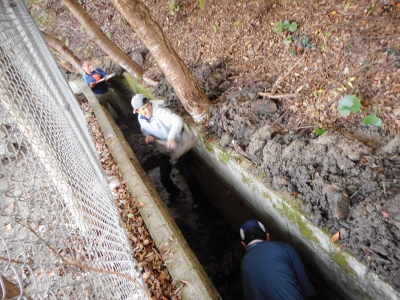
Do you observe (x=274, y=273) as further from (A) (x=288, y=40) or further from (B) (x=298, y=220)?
(A) (x=288, y=40)

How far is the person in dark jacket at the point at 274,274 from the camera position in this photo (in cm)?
307

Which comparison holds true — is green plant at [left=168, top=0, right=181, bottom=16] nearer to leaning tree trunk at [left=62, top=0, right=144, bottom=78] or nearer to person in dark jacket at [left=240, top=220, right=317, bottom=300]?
leaning tree trunk at [left=62, top=0, right=144, bottom=78]

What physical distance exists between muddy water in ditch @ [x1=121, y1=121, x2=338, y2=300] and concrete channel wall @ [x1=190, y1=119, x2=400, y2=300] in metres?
0.50

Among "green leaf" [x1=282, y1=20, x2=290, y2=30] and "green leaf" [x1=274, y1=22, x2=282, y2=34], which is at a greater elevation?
"green leaf" [x1=274, y1=22, x2=282, y2=34]

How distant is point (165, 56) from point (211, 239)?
3778 millimetres

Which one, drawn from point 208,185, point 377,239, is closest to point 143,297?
point 377,239

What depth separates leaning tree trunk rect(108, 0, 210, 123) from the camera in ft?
13.2

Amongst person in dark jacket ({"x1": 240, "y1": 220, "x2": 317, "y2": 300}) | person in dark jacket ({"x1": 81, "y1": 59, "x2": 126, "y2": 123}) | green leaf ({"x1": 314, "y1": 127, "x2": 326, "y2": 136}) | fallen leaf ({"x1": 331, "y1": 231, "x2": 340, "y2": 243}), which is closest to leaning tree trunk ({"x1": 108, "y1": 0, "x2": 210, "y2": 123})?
green leaf ({"x1": 314, "y1": 127, "x2": 326, "y2": 136})

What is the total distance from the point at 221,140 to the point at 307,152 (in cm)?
143

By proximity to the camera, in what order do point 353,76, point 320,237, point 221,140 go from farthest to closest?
1. point 221,140
2. point 353,76
3. point 320,237

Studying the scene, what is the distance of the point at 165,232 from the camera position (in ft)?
11.4

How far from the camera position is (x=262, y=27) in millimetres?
5023

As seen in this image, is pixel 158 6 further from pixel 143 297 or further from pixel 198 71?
pixel 143 297

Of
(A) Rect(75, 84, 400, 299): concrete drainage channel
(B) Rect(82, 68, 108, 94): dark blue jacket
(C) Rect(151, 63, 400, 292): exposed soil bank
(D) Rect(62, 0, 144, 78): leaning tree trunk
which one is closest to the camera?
(C) Rect(151, 63, 400, 292): exposed soil bank
